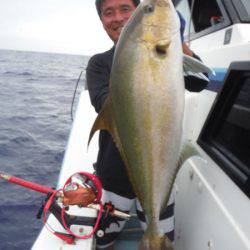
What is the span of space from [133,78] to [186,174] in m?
1.66

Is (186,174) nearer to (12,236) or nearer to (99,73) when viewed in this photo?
(99,73)

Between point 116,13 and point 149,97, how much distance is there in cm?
115

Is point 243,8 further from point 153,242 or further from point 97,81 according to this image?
point 153,242

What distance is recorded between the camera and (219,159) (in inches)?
91.7

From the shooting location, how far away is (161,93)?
155 cm

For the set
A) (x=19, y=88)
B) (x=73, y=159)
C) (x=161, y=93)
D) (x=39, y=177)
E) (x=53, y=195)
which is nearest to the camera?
(x=161, y=93)

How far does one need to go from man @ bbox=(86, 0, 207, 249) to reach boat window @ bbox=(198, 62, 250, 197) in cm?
56

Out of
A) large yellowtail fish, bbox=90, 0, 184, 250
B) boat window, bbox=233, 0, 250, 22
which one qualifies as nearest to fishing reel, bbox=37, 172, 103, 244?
large yellowtail fish, bbox=90, 0, 184, 250

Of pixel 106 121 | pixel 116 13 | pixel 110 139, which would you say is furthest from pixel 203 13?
pixel 106 121

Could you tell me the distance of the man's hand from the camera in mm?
2688

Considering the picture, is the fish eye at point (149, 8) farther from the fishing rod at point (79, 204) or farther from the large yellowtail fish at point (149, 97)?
the fishing rod at point (79, 204)

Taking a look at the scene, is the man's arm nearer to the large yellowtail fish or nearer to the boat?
the large yellowtail fish

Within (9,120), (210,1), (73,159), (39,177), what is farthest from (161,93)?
(9,120)

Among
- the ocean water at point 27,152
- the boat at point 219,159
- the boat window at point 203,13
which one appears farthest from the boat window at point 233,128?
the ocean water at point 27,152
